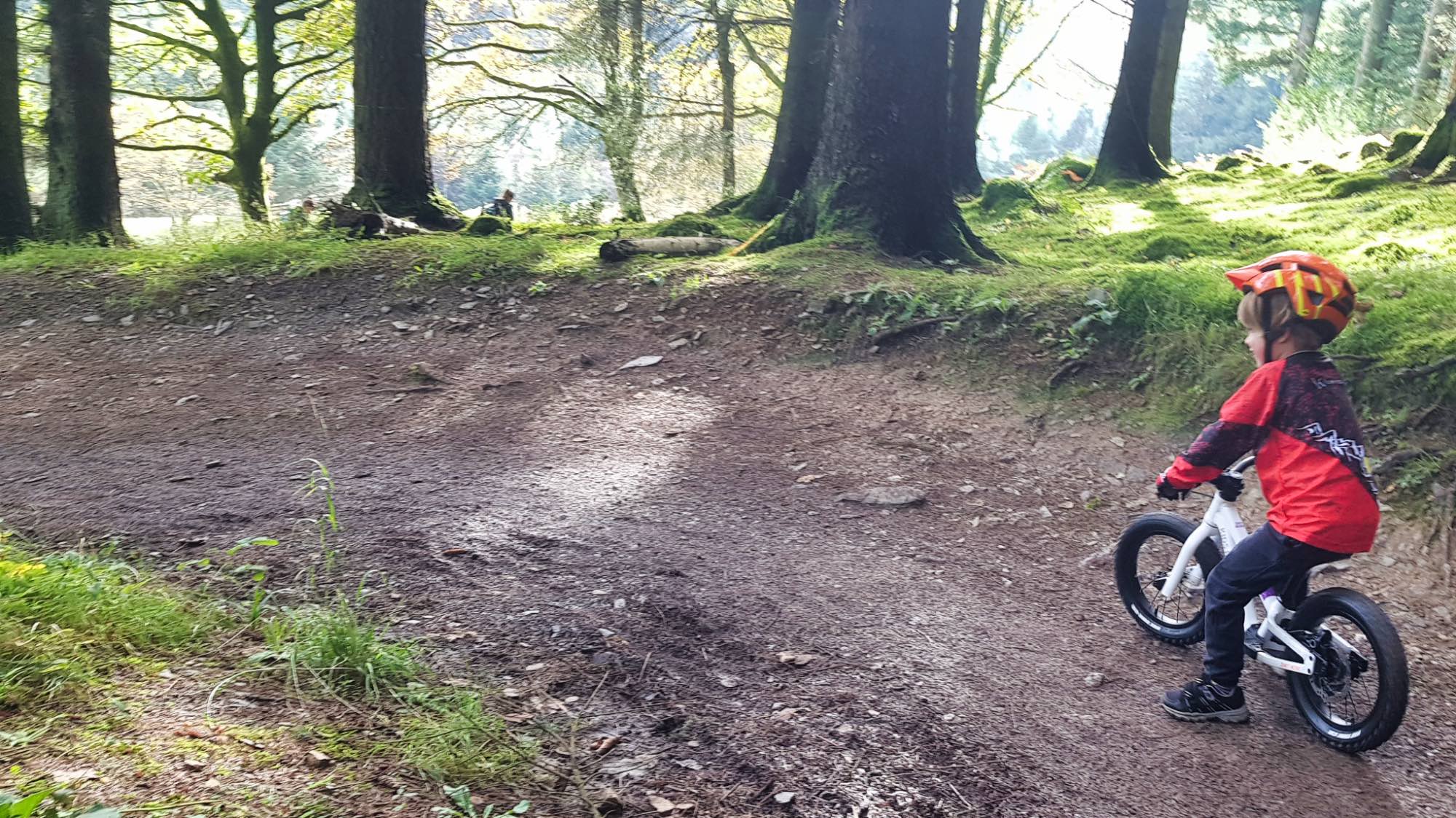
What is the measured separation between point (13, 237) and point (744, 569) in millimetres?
11519

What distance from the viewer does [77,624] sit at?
9.45 ft

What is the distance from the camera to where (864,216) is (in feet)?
30.4

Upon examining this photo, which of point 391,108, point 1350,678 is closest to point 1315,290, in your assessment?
point 1350,678

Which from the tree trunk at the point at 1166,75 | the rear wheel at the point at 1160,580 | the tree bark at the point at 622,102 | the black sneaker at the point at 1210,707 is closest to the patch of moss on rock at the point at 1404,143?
the tree trunk at the point at 1166,75

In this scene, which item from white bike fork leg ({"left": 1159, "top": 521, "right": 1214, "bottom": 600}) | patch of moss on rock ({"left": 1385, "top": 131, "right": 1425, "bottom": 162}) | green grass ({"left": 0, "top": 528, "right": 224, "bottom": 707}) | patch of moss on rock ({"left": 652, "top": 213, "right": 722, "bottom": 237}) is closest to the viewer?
green grass ({"left": 0, "top": 528, "right": 224, "bottom": 707})

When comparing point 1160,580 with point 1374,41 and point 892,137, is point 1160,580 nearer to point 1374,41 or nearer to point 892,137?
point 892,137

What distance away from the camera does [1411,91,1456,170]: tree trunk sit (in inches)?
406

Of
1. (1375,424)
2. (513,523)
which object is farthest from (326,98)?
(1375,424)

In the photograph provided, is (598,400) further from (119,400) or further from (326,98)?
(326,98)

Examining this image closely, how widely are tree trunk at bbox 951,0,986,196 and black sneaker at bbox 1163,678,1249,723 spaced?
11541mm

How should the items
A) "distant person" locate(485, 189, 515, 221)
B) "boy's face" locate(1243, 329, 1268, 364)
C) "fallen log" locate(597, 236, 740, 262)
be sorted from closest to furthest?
1. "boy's face" locate(1243, 329, 1268, 364)
2. "fallen log" locate(597, 236, 740, 262)
3. "distant person" locate(485, 189, 515, 221)

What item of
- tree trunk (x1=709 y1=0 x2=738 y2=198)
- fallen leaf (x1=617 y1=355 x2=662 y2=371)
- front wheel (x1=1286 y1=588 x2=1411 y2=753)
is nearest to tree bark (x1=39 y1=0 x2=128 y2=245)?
fallen leaf (x1=617 y1=355 x2=662 y2=371)

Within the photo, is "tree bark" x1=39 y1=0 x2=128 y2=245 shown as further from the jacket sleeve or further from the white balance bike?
the jacket sleeve

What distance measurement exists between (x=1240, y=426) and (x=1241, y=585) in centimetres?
60
